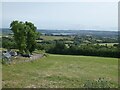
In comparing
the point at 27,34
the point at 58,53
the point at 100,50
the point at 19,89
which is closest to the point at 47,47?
the point at 58,53

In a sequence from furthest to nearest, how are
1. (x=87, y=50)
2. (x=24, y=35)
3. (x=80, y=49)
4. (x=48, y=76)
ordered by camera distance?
1. (x=80, y=49)
2. (x=87, y=50)
3. (x=24, y=35)
4. (x=48, y=76)

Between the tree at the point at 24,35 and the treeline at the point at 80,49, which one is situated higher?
the tree at the point at 24,35

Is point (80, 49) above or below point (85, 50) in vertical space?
above

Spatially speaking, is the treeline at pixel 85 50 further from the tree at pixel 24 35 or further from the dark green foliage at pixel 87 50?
the tree at pixel 24 35

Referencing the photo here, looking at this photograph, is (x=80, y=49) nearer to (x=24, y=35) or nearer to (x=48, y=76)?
(x=24, y=35)

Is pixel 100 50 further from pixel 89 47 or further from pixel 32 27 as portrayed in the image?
pixel 32 27

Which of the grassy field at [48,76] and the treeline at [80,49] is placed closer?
the grassy field at [48,76]

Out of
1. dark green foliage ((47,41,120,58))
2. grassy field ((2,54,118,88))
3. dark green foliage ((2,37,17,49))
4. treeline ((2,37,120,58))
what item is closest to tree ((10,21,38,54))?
dark green foliage ((2,37,17,49))

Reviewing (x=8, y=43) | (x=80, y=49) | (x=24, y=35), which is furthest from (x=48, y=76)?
(x=80, y=49)

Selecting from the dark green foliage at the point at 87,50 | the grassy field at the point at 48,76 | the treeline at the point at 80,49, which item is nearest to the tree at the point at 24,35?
the treeline at the point at 80,49

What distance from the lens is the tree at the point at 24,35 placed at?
112ft

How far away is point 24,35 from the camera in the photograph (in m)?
34.6

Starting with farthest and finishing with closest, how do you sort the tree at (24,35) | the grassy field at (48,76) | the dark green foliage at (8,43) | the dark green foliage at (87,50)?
the dark green foliage at (87,50) < the dark green foliage at (8,43) < the tree at (24,35) < the grassy field at (48,76)

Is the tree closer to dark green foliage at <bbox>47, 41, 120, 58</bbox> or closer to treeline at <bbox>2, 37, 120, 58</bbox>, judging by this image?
treeline at <bbox>2, 37, 120, 58</bbox>
